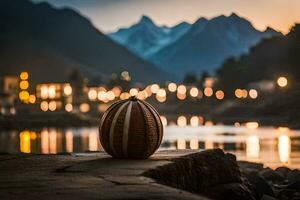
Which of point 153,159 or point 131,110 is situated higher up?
point 131,110

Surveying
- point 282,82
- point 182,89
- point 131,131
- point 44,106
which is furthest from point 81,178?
point 182,89

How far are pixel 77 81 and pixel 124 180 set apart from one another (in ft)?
471

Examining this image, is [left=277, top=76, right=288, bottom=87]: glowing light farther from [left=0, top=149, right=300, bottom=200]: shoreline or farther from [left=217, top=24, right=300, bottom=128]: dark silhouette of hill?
[left=0, top=149, right=300, bottom=200]: shoreline

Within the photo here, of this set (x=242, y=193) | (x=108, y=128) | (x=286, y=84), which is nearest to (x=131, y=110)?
(x=108, y=128)

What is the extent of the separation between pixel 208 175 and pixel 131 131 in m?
1.55

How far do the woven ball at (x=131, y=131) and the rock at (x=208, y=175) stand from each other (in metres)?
0.70

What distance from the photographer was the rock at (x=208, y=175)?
10626 millimetres

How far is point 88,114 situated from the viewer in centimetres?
14725

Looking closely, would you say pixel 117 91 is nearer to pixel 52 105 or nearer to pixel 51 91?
pixel 51 91

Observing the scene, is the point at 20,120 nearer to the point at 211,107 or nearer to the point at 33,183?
the point at 211,107

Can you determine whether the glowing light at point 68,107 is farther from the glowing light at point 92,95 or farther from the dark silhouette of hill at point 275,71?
the dark silhouette of hill at point 275,71

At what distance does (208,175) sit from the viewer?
1180 centimetres

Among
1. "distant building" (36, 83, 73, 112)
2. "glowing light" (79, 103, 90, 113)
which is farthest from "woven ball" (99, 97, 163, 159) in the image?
"glowing light" (79, 103, 90, 113)

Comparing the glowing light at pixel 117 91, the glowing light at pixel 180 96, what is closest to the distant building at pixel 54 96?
the glowing light at pixel 117 91
